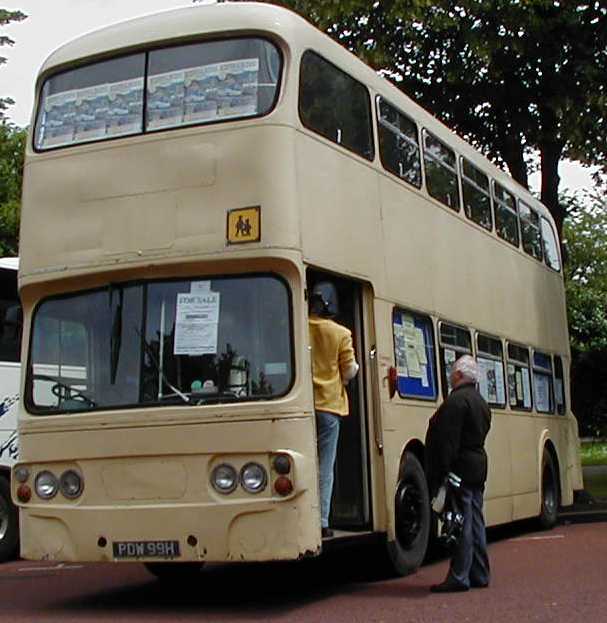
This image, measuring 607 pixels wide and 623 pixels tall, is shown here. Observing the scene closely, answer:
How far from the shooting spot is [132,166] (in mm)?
10641

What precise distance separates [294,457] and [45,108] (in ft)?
12.6

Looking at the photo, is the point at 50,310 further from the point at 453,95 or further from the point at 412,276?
the point at 453,95

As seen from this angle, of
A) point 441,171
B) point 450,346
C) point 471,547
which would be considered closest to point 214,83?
point 471,547

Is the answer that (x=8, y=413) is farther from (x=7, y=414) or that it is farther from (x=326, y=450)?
(x=326, y=450)

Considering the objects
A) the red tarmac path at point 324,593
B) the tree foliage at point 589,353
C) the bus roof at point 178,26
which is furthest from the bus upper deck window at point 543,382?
the tree foliage at point 589,353

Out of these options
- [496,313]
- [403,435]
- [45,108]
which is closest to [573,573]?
[403,435]

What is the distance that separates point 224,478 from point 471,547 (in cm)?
222

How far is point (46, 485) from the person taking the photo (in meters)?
10.5

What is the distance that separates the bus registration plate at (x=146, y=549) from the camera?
989cm

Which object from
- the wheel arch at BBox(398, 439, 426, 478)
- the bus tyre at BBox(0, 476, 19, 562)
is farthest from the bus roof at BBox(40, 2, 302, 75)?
the bus tyre at BBox(0, 476, 19, 562)

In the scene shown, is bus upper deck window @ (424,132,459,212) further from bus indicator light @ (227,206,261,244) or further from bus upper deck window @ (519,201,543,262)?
bus indicator light @ (227,206,261,244)

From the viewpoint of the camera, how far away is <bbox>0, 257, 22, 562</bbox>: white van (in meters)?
16.0

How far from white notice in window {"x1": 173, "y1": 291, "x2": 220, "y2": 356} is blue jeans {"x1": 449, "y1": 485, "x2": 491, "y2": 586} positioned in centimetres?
243

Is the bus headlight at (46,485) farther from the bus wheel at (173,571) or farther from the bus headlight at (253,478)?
the bus wheel at (173,571)
